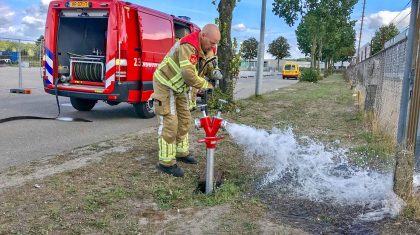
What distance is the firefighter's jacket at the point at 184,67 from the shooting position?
14.1ft

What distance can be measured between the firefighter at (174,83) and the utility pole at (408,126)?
1842mm

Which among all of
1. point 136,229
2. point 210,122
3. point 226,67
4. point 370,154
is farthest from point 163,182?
point 226,67

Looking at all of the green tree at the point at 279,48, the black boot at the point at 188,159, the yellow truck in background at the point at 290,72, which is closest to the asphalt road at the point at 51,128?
the black boot at the point at 188,159

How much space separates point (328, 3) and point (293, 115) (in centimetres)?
1966

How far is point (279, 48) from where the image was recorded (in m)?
89.3

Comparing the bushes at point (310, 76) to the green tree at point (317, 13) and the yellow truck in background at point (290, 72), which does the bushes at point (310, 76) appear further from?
the yellow truck in background at point (290, 72)

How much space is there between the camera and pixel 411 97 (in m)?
3.74

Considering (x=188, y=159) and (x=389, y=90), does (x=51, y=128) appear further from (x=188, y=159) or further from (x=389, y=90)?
(x=389, y=90)

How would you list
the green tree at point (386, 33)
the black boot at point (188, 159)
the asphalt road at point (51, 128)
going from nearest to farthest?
the black boot at point (188, 159) → the asphalt road at point (51, 128) → the green tree at point (386, 33)

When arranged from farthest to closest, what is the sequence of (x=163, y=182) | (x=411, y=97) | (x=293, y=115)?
(x=293, y=115) → (x=163, y=182) → (x=411, y=97)

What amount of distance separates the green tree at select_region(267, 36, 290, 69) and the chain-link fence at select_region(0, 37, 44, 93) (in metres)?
65.1

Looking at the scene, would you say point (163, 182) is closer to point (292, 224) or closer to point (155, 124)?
point (292, 224)

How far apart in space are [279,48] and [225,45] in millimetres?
81237

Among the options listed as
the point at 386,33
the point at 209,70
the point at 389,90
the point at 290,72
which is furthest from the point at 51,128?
the point at 290,72
